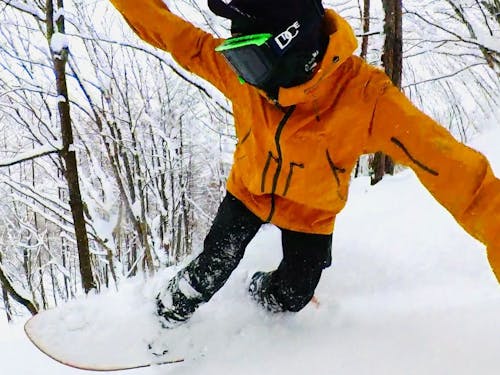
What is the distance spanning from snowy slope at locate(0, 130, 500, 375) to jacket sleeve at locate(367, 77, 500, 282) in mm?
442

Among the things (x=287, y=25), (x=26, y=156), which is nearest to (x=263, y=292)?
(x=287, y=25)

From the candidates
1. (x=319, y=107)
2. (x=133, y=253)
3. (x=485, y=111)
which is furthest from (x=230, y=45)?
(x=133, y=253)

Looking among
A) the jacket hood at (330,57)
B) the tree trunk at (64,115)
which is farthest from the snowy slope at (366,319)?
the tree trunk at (64,115)

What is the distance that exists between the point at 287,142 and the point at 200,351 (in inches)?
37.0

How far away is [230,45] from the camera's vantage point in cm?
134

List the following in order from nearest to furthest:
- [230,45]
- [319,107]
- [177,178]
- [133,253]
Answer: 1. [230,45]
2. [319,107]
3. [177,178]
4. [133,253]

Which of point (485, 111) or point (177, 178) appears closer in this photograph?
point (485, 111)

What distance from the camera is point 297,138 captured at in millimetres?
1500

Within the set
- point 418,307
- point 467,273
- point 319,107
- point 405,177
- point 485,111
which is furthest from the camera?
point 485,111

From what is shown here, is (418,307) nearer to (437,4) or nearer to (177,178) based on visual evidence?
(437,4)

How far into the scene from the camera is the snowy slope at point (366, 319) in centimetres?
149

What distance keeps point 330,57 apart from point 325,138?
0.26 meters

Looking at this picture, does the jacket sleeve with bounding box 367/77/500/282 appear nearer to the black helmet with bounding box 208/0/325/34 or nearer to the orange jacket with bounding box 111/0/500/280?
the orange jacket with bounding box 111/0/500/280

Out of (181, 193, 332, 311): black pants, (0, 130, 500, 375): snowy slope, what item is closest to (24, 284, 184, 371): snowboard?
(0, 130, 500, 375): snowy slope
